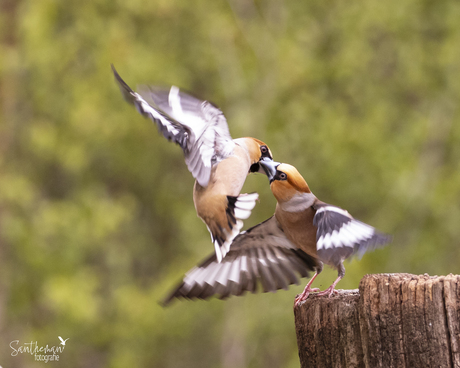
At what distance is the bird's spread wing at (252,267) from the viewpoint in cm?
339

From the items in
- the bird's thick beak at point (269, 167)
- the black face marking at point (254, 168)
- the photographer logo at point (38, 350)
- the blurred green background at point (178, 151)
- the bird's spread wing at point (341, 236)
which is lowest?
the bird's spread wing at point (341, 236)

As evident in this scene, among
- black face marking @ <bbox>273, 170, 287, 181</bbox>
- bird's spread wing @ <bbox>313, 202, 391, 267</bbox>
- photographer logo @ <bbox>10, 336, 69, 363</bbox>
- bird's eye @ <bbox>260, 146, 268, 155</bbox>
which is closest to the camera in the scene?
bird's spread wing @ <bbox>313, 202, 391, 267</bbox>

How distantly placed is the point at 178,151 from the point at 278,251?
879cm

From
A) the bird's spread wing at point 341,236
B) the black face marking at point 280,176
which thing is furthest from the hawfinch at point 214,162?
the bird's spread wing at point 341,236

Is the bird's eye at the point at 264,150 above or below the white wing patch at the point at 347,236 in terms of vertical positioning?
above

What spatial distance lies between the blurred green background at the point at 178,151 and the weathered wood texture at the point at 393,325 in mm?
6463

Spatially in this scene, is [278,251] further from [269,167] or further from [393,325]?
[393,325]

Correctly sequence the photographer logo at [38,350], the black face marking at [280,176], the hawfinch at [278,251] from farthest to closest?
1. the photographer logo at [38,350]
2. the black face marking at [280,176]
3. the hawfinch at [278,251]

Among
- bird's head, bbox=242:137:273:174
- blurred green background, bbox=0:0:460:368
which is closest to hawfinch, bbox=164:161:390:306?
bird's head, bbox=242:137:273:174

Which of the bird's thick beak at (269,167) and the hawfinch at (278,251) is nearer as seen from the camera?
the hawfinch at (278,251)

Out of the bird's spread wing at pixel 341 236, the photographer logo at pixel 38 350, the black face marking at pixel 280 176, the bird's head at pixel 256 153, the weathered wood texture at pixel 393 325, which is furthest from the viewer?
the photographer logo at pixel 38 350

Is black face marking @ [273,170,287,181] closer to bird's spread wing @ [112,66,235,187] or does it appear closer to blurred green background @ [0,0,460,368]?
bird's spread wing @ [112,66,235,187]

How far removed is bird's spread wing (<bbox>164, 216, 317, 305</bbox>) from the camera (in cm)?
339

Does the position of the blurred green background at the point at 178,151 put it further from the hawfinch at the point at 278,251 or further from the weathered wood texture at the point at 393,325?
the weathered wood texture at the point at 393,325
